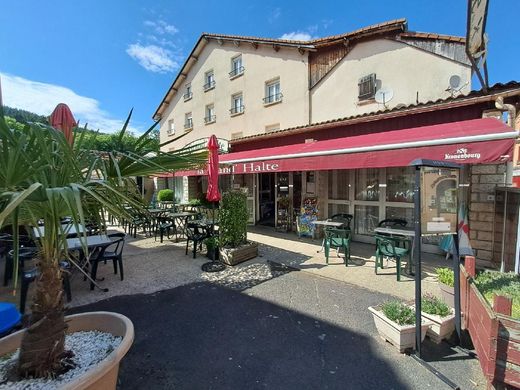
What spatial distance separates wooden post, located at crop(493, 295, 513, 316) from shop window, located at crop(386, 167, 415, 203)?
590cm

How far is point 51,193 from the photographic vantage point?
1.57 metres

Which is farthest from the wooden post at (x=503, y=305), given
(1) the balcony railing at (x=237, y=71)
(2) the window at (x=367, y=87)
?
(1) the balcony railing at (x=237, y=71)

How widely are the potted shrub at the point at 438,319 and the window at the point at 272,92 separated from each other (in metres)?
12.8

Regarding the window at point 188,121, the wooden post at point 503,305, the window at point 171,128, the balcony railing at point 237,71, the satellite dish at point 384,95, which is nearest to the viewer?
the wooden post at point 503,305

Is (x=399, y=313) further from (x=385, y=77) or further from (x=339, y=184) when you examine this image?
(x=385, y=77)

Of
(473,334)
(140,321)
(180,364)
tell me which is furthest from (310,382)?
(140,321)

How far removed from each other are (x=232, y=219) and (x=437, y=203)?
16.1 ft

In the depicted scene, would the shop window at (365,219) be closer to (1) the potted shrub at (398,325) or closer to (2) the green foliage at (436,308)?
(2) the green foliage at (436,308)

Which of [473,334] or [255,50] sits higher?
[255,50]

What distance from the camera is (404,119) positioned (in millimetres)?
7629

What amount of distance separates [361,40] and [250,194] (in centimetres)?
847

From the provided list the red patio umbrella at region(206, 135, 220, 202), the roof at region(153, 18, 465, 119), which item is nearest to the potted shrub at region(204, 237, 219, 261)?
the red patio umbrella at region(206, 135, 220, 202)

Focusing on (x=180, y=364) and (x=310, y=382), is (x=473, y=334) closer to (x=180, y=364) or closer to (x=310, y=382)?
(x=310, y=382)

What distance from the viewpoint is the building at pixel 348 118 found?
6.11 meters
